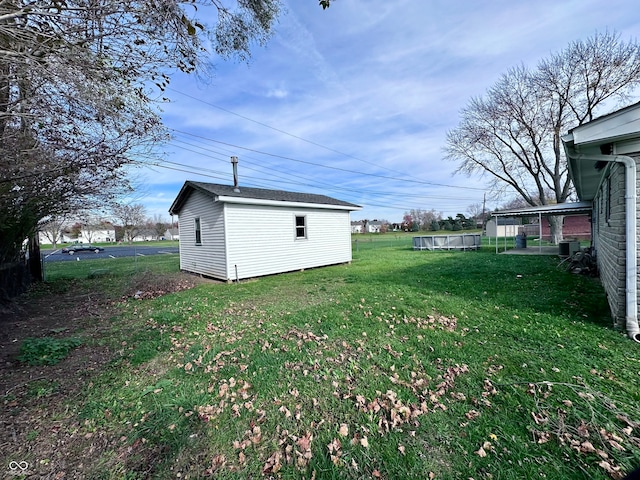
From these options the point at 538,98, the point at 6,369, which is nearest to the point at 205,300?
the point at 6,369

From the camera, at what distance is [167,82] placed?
176 inches

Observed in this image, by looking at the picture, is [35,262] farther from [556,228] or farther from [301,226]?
[556,228]

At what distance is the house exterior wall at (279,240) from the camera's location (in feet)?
31.8

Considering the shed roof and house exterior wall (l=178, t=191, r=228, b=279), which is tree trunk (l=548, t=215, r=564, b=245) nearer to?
the shed roof

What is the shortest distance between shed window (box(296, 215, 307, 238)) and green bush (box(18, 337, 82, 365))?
27.3 ft

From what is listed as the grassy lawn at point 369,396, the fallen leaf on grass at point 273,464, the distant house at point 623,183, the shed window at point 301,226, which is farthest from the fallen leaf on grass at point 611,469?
the shed window at point 301,226

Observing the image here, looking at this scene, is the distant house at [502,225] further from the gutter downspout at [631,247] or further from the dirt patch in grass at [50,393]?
the dirt patch in grass at [50,393]

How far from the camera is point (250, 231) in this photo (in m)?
10.1

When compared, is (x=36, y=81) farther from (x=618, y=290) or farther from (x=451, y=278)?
(x=451, y=278)

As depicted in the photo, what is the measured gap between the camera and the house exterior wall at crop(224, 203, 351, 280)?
31.8 ft

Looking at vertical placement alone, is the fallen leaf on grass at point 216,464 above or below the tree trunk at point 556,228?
below

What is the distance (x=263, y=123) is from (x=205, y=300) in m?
13.2
